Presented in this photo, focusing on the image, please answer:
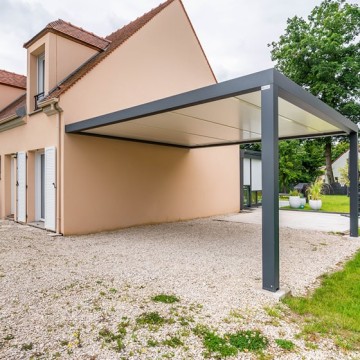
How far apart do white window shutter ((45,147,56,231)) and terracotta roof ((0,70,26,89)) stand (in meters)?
6.19

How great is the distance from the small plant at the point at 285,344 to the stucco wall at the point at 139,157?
6065mm

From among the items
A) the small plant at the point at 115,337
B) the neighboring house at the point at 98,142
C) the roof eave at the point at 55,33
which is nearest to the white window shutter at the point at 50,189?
the neighboring house at the point at 98,142

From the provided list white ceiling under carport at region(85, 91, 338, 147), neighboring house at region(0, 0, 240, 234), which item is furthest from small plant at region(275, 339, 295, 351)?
neighboring house at region(0, 0, 240, 234)

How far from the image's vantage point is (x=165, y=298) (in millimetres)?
3568

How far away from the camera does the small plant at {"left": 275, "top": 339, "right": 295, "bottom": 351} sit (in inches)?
100

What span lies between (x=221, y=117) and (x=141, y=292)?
3847 millimetres

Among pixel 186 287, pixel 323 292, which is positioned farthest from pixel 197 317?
pixel 323 292

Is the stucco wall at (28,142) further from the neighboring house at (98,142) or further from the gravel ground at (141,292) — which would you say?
the gravel ground at (141,292)

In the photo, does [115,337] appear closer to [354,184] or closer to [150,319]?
[150,319]

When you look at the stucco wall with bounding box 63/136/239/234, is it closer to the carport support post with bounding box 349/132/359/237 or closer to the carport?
the carport

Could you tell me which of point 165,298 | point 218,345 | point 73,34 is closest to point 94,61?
point 73,34

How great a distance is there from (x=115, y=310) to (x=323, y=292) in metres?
2.75

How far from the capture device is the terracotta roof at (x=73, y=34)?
8.09 metres

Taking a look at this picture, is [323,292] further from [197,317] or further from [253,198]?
[253,198]
